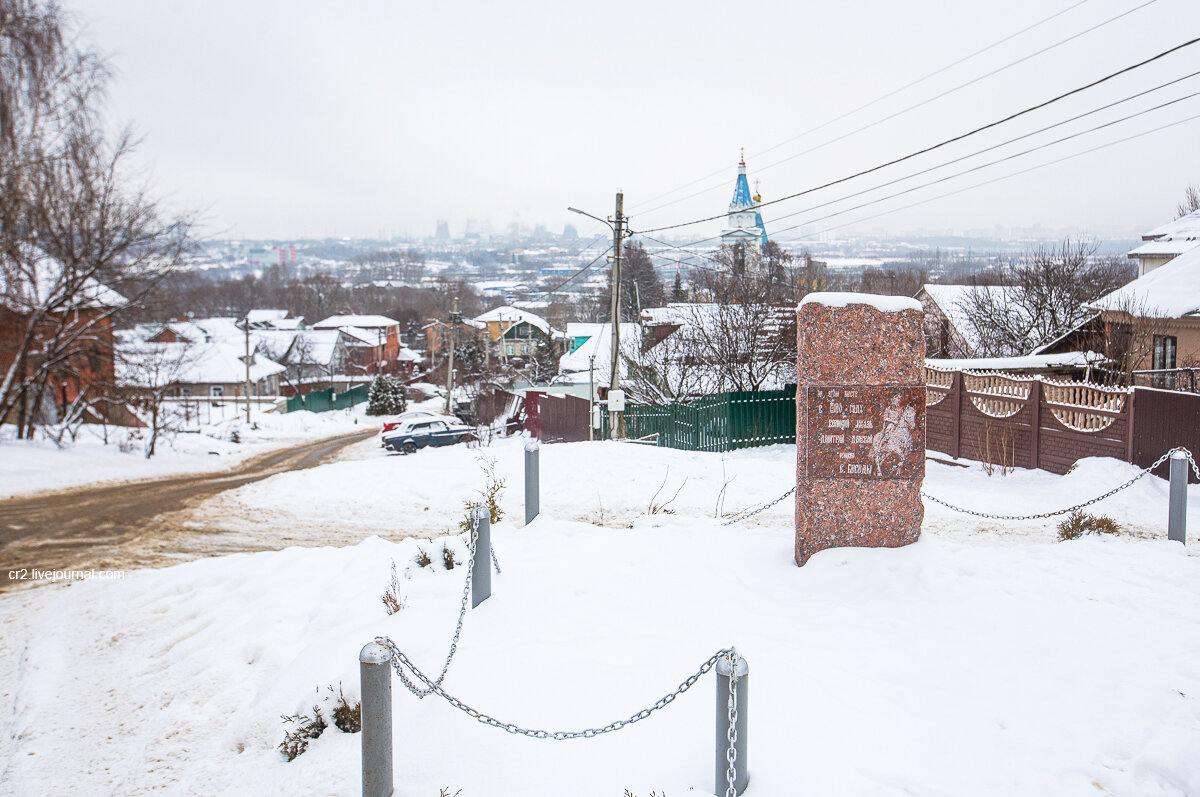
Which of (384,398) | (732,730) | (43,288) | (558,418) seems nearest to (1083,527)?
(732,730)

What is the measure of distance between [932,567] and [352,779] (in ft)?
14.9

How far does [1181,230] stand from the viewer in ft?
92.3

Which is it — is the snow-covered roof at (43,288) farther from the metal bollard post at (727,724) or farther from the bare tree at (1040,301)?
the bare tree at (1040,301)

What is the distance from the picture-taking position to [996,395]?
48.3 feet

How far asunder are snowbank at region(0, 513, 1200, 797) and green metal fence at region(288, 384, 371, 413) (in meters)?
44.8

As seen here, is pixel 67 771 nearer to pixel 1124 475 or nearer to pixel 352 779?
pixel 352 779

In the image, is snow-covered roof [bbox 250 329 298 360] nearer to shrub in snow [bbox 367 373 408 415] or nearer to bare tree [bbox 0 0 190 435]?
shrub in snow [bbox 367 373 408 415]

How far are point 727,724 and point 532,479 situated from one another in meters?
5.11

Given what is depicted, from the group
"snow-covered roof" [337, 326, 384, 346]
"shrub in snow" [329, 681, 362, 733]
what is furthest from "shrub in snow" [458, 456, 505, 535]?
"snow-covered roof" [337, 326, 384, 346]

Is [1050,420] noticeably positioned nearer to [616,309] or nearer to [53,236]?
[616,309]

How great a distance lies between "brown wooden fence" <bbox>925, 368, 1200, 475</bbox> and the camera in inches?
466

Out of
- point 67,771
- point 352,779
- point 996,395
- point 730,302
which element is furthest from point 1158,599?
point 730,302

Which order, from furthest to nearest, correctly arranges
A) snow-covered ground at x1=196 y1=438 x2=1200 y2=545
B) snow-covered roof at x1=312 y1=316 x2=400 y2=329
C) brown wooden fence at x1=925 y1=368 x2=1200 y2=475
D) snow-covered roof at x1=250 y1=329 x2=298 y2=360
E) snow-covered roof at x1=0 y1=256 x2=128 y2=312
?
1. snow-covered roof at x1=312 y1=316 x2=400 y2=329
2. snow-covered roof at x1=250 y1=329 x2=298 y2=360
3. snow-covered roof at x1=0 y1=256 x2=128 y2=312
4. brown wooden fence at x1=925 y1=368 x2=1200 y2=475
5. snow-covered ground at x1=196 y1=438 x2=1200 y2=545

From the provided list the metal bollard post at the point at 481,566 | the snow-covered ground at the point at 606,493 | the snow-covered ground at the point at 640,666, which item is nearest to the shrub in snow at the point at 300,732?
the snow-covered ground at the point at 640,666
